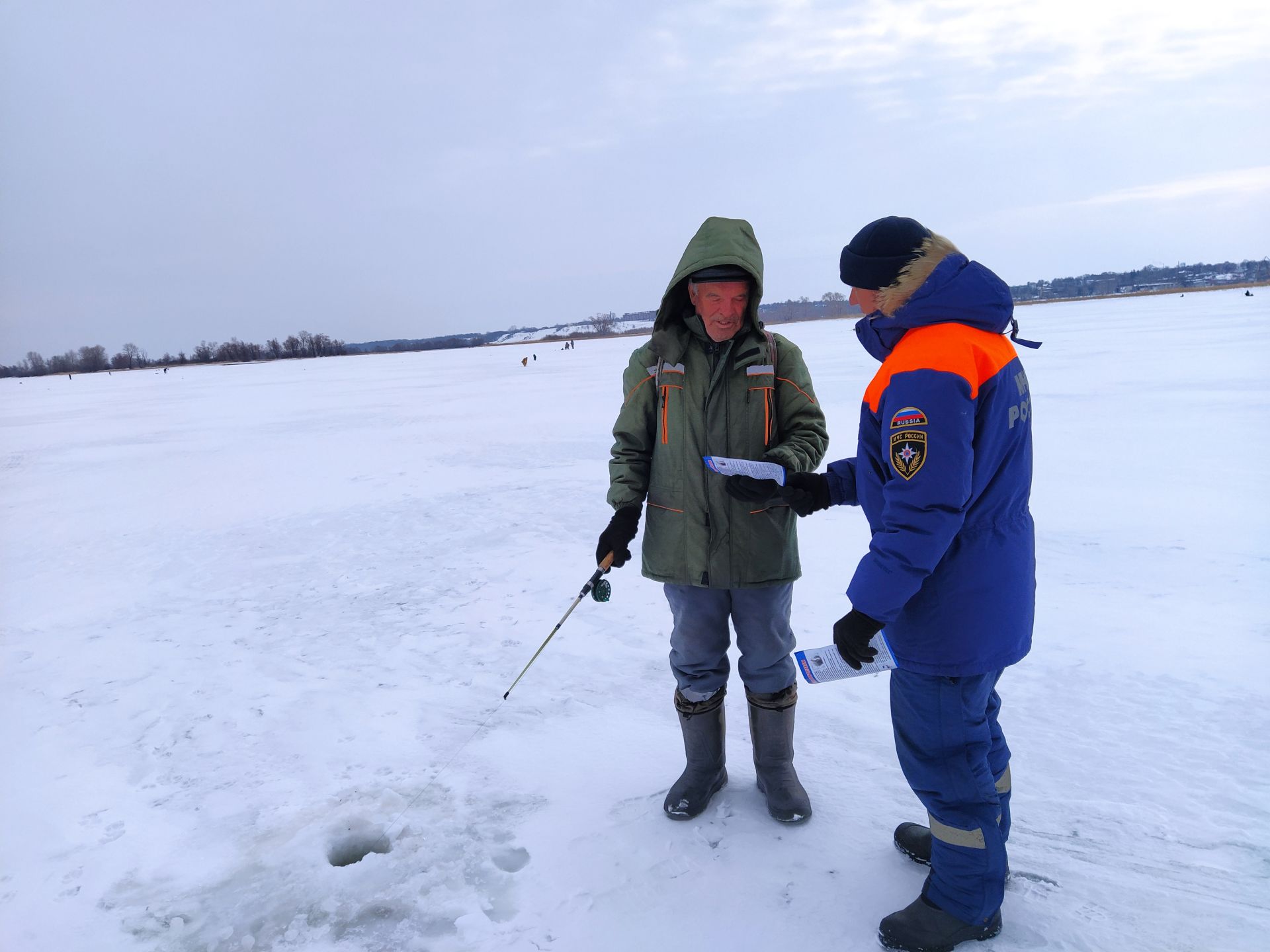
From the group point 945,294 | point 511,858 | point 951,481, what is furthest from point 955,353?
point 511,858

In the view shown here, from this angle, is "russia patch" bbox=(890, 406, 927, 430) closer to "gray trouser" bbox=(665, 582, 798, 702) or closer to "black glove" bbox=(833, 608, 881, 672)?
"black glove" bbox=(833, 608, 881, 672)

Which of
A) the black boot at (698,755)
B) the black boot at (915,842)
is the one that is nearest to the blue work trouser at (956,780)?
the black boot at (915,842)

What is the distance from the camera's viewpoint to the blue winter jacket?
1546 mm

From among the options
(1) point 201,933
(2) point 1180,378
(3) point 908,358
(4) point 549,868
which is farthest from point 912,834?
(2) point 1180,378

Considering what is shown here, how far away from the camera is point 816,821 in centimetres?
231

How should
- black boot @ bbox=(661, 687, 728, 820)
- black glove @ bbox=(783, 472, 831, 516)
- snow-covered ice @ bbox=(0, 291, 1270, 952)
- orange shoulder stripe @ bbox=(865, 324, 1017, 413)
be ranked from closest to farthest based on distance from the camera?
1. orange shoulder stripe @ bbox=(865, 324, 1017, 413)
2. snow-covered ice @ bbox=(0, 291, 1270, 952)
3. black glove @ bbox=(783, 472, 831, 516)
4. black boot @ bbox=(661, 687, 728, 820)

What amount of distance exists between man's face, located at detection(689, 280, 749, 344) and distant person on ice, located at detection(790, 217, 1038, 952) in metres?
0.43

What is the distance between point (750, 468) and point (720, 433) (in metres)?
0.24

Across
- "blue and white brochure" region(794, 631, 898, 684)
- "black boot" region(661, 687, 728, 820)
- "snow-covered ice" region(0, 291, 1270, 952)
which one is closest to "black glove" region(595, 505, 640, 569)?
"black boot" region(661, 687, 728, 820)

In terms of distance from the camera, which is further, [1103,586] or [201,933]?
[1103,586]

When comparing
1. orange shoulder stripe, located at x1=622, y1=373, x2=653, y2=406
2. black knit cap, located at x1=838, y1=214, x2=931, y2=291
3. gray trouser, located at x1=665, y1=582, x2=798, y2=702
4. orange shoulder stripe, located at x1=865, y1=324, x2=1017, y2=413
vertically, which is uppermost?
black knit cap, located at x1=838, y1=214, x2=931, y2=291

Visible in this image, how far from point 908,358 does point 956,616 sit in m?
0.60

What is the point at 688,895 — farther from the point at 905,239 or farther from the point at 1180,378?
the point at 1180,378

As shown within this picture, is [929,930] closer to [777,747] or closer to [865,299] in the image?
[777,747]
